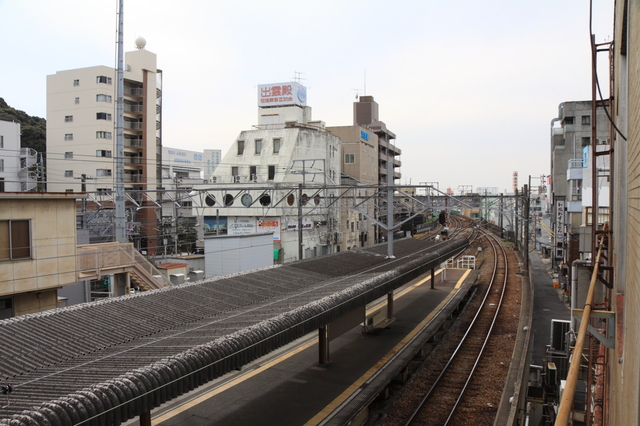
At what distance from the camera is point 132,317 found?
702 centimetres

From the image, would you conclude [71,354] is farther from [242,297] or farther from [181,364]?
[242,297]

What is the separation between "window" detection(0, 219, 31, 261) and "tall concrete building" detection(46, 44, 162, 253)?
18.6 m

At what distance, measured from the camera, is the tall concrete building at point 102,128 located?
99.6 ft

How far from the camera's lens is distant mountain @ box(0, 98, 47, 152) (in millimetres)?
33844

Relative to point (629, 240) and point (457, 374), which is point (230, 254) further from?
point (629, 240)

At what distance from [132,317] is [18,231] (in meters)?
5.38

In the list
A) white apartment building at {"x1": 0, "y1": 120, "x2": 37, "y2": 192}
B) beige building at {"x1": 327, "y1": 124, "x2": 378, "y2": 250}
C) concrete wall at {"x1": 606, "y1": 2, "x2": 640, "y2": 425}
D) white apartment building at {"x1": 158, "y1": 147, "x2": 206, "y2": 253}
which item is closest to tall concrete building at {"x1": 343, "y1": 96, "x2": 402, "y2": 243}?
beige building at {"x1": 327, "y1": 124, "x2": 378, "y2": 250}

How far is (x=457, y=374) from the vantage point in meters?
11.3

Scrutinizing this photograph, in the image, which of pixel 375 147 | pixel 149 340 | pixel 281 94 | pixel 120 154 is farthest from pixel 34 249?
pixel 375 147

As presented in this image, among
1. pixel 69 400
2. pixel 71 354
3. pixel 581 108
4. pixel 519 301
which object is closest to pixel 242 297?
pixel 71 354

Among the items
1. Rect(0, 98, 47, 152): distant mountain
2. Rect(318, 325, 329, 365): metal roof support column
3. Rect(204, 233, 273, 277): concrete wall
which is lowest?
Rect(318, 325, 329, 365): metal roof support column

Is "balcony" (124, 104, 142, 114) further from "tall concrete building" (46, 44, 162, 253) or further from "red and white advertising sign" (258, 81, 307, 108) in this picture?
"red and white advertising sign" (258, 81, 307, 108)

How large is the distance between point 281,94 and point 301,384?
3076 centimetres

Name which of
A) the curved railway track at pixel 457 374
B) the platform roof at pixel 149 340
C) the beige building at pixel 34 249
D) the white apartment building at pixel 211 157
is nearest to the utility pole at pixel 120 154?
the beige building at pixel 34 249
